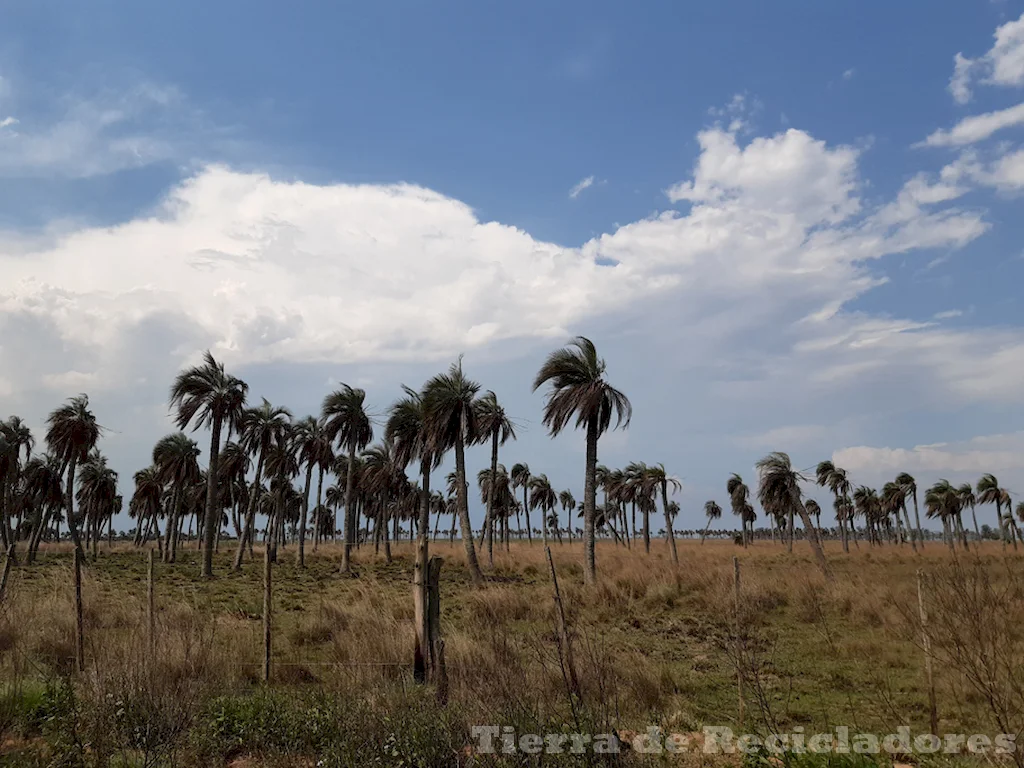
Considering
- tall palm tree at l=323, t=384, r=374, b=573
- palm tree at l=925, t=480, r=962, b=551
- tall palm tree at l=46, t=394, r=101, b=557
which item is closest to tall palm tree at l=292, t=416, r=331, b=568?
tall palm tree at l=323, t=384, r=374, b=573

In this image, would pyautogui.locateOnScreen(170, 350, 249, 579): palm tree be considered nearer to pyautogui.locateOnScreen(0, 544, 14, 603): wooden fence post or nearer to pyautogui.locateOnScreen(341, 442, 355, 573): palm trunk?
pyautogui.locateOnScreen(341, 442, 355, 573): palm trunk

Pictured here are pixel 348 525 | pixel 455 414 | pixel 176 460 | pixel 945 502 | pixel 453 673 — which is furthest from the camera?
pixel 945 502

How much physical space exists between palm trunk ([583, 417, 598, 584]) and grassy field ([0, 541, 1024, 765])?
307cm

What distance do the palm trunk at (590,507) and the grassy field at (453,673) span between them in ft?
10.1

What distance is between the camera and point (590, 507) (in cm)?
2503

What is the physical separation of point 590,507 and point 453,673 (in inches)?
672

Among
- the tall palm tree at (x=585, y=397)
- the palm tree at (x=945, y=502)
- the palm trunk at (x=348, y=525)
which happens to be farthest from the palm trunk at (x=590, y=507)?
the palm tree at (x=945, y=502)

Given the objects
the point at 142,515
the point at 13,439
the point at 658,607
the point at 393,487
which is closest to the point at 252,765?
the point at 658,607

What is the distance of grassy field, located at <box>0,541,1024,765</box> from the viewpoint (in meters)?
6.56

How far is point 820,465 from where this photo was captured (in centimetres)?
6216

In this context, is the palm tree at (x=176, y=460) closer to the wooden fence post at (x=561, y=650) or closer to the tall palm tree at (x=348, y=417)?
the tall palm tree at (x=348, y=417)

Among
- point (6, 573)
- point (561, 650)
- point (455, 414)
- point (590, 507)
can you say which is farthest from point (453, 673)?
point (455, 414)

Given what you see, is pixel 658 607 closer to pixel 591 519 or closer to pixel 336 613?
pixel 591 519

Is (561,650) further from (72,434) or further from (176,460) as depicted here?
(176,460)
